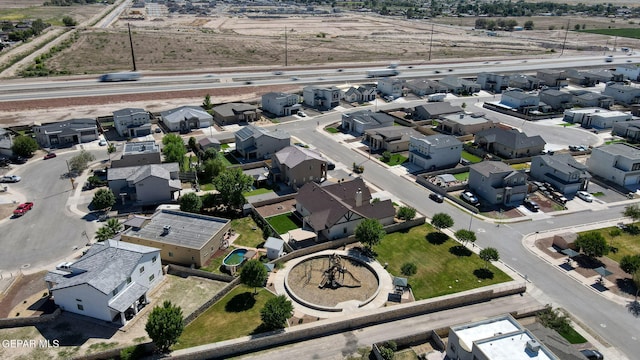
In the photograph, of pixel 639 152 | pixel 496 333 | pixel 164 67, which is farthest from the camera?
pixel 164 67

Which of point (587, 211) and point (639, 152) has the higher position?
point (639, 152)

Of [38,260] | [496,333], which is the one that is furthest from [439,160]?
[38,260]

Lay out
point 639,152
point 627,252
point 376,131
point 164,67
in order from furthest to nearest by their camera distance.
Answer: point 164,67, point 376,131, point 639,152, point 627,252

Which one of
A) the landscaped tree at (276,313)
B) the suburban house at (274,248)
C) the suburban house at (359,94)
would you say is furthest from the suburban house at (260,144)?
the landscaped tree at (276,313)

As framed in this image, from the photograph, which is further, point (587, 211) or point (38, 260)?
point (587, 211)

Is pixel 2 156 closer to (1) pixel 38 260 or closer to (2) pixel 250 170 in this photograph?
(1) pixel 38 260

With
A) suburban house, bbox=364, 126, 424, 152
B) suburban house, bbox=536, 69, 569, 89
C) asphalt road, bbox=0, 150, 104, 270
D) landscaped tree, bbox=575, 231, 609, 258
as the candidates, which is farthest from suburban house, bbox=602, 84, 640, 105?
asphalt road, bbox=0, 150, 104, 270
